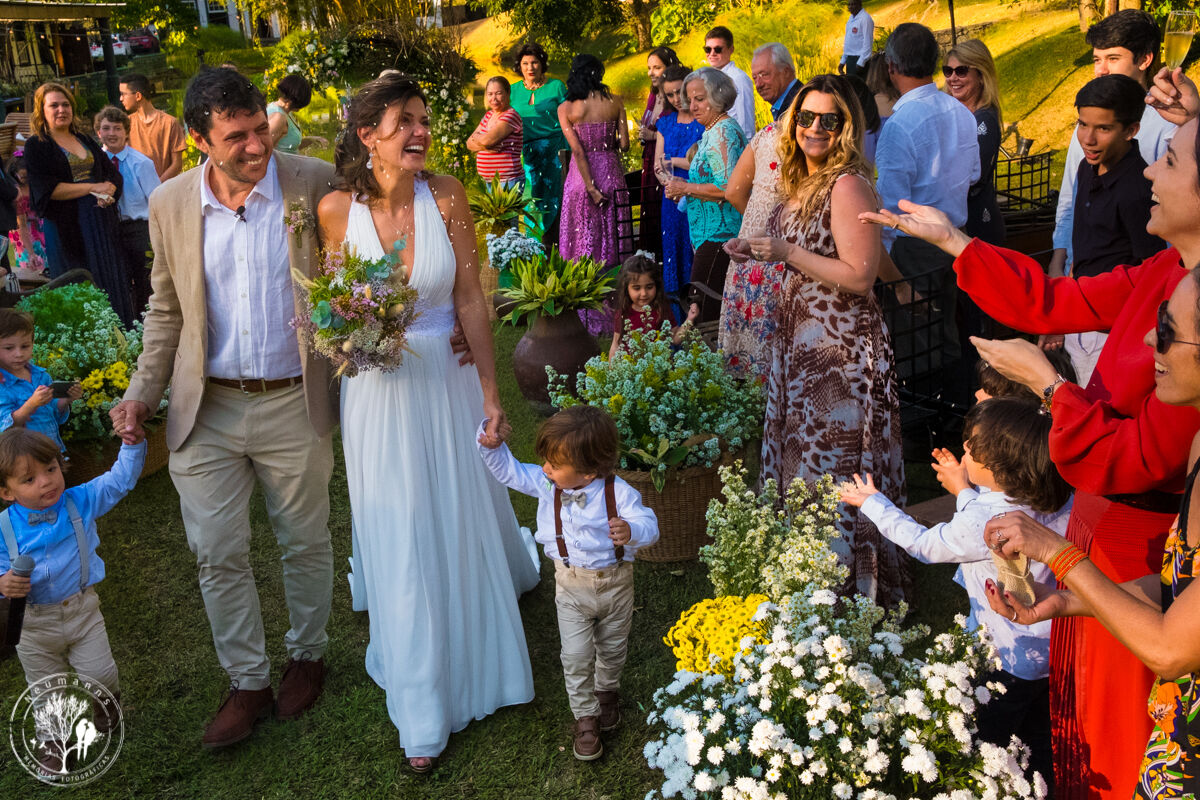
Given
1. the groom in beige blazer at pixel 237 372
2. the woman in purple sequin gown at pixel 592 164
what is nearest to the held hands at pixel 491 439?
the groom in beige blazer at pixel 237 372

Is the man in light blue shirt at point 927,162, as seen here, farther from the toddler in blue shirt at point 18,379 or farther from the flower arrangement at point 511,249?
Answer: the toddler in blue shirt at point 18,379

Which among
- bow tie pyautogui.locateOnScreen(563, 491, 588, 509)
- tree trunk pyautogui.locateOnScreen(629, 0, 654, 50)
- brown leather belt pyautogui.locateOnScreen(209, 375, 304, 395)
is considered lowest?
bow tie pyautogui.locateOnScreen(563, 491, 588, 509)

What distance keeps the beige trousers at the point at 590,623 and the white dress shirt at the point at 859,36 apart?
13182mm

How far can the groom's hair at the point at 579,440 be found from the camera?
3.45 meters

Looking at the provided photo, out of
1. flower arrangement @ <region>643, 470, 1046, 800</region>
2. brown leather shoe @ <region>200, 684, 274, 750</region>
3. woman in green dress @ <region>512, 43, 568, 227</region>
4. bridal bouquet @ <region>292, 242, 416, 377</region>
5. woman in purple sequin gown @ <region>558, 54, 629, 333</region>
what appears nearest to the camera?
flower arrangement @ <region>643, 470, 1046, 800</region>

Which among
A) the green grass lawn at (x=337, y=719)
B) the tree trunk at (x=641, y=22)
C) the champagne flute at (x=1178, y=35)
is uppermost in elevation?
the tree trunk at (x=641, y=22)

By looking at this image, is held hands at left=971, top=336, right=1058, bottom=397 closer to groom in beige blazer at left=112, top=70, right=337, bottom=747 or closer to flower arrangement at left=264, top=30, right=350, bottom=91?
groom in beige blazer at left=112, top=70, right=337, bottom=747

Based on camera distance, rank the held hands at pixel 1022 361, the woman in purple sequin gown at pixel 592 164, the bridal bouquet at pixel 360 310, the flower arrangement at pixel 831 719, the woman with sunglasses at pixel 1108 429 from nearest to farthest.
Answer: the woman with sunglasses at pixel 1108 429 < the flower arrangement at pixel 831 719 < the held hands at pixel 1022 361 < the bridal bouquet at pixel 360 310 < the woman in purple sequin gown at pixel 592 164

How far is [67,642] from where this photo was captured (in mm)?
4016

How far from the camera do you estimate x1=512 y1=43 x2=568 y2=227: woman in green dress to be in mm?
9984

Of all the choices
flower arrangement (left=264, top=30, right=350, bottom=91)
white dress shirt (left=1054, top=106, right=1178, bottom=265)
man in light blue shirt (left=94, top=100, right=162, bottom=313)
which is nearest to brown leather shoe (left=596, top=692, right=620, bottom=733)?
white dress shirt (left=1054, top=106, right=1178, bottom=265)

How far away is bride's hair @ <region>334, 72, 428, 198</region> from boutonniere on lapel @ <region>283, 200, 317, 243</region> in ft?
0.54

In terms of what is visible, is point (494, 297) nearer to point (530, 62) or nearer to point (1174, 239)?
point (530, 62)

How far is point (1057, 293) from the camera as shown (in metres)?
2.89
